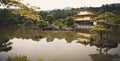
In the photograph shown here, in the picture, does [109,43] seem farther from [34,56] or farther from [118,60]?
[34,56]

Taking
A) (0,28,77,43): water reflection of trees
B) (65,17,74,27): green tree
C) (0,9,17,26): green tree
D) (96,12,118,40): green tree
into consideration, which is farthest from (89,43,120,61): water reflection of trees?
(0,9,17,26): green tree

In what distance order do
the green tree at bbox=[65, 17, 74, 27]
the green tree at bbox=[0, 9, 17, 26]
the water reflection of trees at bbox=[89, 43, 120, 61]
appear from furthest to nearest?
1. the green tree at bbox=[0, 9, 17, 26]
2. the green tree at bbox=[65, 17, 74, 27]
3. the water reflection of trees at bbox=[89, 43, 120, 61]

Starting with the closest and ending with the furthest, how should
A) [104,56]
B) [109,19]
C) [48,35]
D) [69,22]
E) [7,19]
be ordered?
[104,56] < [109,19] < [48,35] < [69,22] < [7,19]

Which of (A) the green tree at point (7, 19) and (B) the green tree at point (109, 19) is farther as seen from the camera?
(A) the green tree at point (7, 19)

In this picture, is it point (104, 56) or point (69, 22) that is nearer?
point (104, 56)

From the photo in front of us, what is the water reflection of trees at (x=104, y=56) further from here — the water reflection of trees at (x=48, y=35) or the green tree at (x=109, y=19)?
the water reflection of trees at (x=48, y=35)

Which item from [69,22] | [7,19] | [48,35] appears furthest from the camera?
[7,19]

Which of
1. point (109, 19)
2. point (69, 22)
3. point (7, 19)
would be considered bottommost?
point (69, 22)

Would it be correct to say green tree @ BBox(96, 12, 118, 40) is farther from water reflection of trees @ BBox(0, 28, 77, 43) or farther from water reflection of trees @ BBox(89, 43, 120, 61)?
water reflection of trees @ BBox(0, 28, 77, 43)

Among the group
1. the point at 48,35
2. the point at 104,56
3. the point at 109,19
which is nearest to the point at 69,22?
the point at 48,35

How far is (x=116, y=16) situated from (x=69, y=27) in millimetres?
15714

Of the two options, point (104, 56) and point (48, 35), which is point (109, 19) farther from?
point (48, 35)

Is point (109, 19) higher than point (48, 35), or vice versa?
point (109, 19)

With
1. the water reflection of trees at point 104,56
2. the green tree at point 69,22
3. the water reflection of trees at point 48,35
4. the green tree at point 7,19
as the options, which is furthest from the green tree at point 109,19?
the green tree at point 7,19
